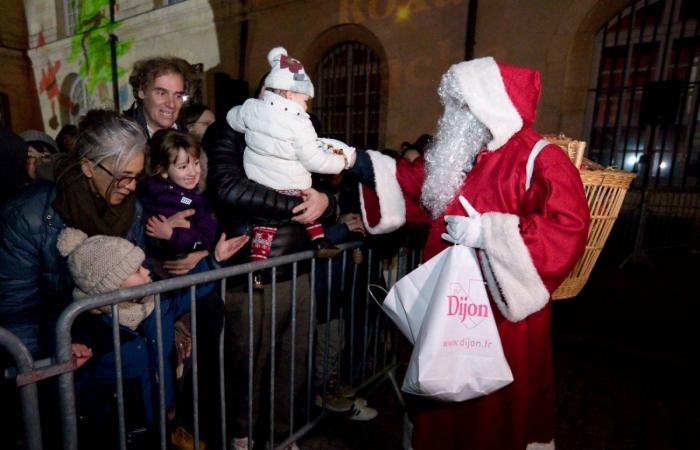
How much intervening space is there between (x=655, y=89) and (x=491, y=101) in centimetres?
677

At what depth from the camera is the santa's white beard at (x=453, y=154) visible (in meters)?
1.92

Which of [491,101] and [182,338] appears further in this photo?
[182,338]

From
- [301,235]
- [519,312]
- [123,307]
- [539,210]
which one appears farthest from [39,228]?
[539,210]

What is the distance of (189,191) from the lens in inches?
84.4

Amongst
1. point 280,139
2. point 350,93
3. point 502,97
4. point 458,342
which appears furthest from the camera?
point 350,93

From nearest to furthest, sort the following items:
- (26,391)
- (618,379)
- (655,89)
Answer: (26,391)
(618,379)
(655,89)

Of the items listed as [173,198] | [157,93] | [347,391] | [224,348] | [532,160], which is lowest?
[347,391]

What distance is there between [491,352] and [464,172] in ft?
2.95

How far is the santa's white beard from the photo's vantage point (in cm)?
192

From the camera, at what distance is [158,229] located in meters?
2.00

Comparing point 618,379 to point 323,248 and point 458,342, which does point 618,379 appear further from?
point 323,248

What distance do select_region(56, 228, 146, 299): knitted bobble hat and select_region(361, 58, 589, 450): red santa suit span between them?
1.40 meters

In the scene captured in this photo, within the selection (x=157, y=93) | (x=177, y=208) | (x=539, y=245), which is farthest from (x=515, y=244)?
(x=157, y=93)

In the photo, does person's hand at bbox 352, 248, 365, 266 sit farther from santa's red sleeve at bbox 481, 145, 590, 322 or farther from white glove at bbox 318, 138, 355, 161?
santa's red sleeve at bbox 481, 145, 590, 322
